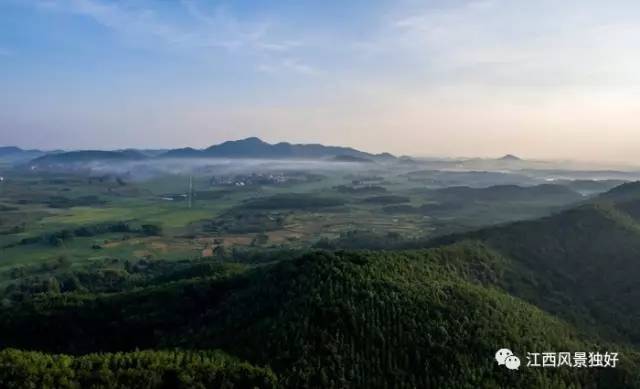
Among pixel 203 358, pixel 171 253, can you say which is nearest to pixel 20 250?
pixel 171 253

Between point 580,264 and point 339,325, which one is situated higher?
point 339,325

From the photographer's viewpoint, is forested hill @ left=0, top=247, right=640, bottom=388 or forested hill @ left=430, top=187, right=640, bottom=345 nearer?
forested hill @ left=0, top=247, right=640, bottom=388

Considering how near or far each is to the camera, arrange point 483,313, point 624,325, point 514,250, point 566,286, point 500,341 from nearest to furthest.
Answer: point 500,341 < point 483,313 < point 624,325 < point 566,286 < point 514,250

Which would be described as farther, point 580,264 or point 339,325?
point 580,264

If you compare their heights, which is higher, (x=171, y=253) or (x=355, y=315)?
(x=355, y=315)

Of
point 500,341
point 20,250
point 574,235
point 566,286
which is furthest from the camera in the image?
point 20,250

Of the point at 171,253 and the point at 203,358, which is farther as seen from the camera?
the point at 171,253

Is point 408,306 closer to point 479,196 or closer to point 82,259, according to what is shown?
point 82,259

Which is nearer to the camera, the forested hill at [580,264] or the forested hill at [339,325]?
the forested hill at [339,325]
